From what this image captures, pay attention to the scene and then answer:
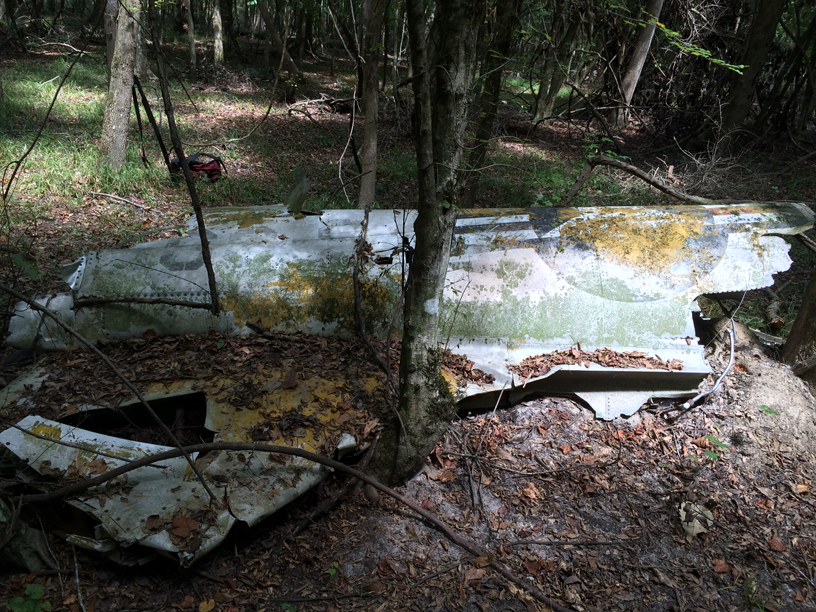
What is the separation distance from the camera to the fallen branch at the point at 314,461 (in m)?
2.83

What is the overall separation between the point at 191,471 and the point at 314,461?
2.61ft

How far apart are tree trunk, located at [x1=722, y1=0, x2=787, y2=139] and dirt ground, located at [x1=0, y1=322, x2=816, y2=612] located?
27.8 feet

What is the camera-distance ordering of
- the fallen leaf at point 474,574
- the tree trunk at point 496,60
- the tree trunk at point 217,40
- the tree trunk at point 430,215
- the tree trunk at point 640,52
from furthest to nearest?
1. the tree trunk at point 217,40
2. the tree trunk at point 640,52
3. the tree trunk at point 496,60
4. the fallen leaf at point 474,574
5. the tree trunk at point 430,215

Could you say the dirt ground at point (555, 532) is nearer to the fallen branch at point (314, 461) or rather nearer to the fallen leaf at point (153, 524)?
the fallen branch at point (314, 461)

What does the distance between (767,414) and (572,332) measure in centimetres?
185

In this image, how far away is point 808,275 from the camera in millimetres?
6844

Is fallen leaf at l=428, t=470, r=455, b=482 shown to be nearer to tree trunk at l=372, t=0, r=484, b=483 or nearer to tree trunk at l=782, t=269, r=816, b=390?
tree trunk at l=372, t=0, r=484, b=483

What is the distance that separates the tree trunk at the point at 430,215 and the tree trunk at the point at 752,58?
31.4 ft

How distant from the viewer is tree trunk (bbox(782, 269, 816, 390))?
14.6ft

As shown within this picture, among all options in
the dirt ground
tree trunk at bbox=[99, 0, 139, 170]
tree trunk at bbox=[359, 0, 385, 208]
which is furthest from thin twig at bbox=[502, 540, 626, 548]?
tree trunk at bbox=[99, 0, 139, 170]

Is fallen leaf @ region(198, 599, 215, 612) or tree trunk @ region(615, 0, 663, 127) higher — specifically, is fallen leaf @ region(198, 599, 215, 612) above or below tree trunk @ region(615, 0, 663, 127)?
below

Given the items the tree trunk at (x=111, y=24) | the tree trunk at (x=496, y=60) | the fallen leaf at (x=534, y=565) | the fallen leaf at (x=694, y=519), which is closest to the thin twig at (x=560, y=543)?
the fallen leaf at (x=534, y=565)

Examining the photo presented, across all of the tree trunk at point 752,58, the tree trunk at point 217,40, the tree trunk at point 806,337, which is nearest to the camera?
the tree trunk at point 806,337

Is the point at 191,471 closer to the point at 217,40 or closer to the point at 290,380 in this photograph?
the point at 290,380
